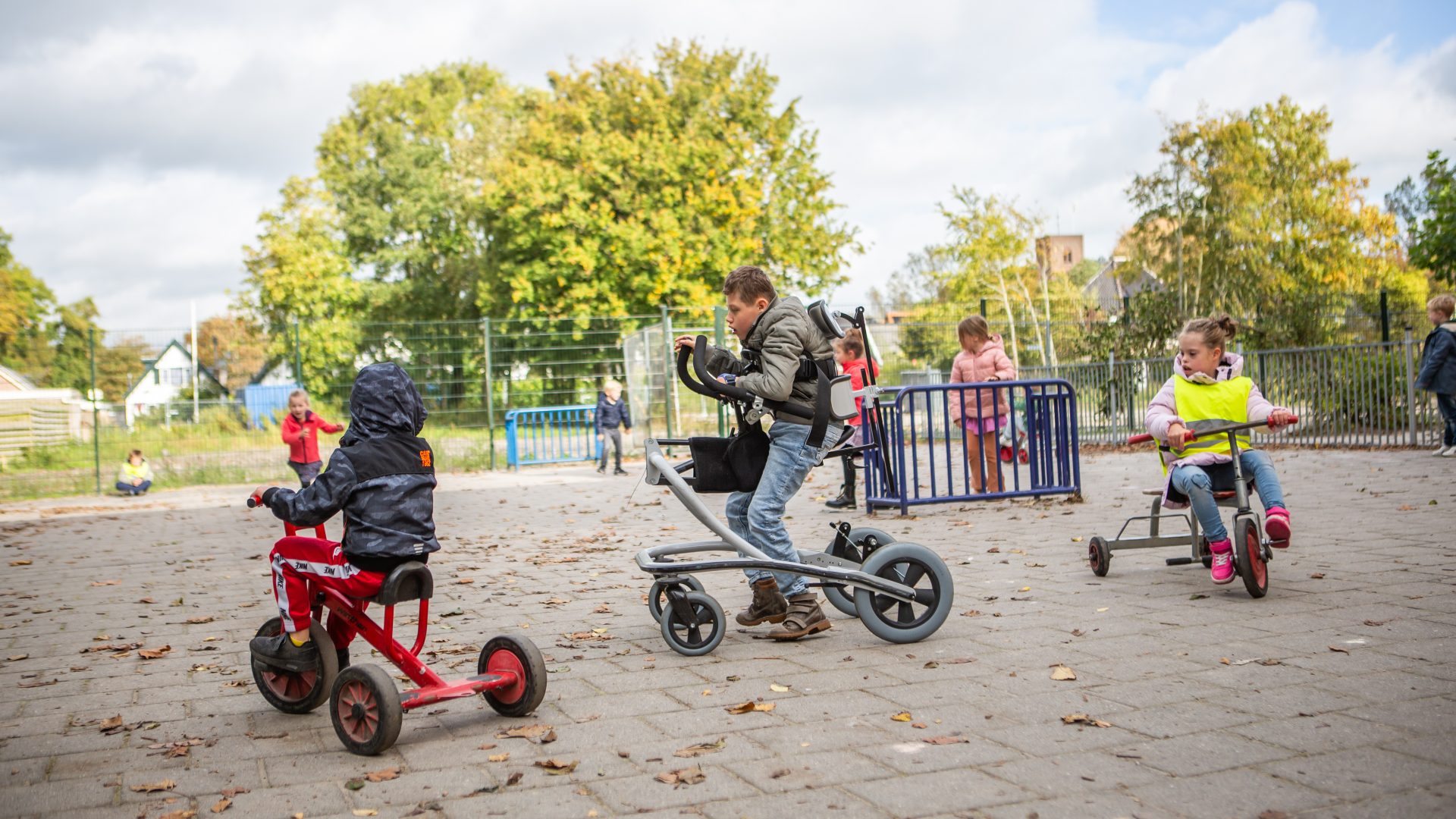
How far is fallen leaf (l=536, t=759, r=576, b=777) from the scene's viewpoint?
3406 millimetres

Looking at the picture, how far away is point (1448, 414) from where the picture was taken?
42.0 feet

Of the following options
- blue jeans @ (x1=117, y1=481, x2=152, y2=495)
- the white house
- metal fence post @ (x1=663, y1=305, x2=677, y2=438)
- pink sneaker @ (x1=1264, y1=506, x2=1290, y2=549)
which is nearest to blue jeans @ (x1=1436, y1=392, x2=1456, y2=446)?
pink sneaker @ (x1=1264, y1=506, x2=1290, y2=549)

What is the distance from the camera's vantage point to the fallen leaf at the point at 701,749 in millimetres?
3512

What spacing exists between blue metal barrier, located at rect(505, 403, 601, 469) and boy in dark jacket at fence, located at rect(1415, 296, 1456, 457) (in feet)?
38.3

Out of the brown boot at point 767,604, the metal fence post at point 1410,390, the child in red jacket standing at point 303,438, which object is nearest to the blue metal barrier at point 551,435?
the child in red jacket standing at point 303,438

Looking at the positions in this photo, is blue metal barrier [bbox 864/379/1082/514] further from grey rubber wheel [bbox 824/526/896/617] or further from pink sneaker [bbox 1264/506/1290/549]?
pink sneaker [bbox 1264/506/1290/549]

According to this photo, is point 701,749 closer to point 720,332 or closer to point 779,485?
point 779,485

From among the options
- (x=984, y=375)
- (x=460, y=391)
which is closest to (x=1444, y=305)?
(x=984, y=375)

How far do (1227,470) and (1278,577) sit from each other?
2.46 ft

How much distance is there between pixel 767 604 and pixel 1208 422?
2.38 meters

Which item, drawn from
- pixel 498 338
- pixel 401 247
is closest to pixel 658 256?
pixel 498 338

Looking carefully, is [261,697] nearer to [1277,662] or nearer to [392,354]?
[1277,662]

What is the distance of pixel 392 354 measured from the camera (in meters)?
18.4

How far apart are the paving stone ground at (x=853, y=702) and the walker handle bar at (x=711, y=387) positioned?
3.44ft
